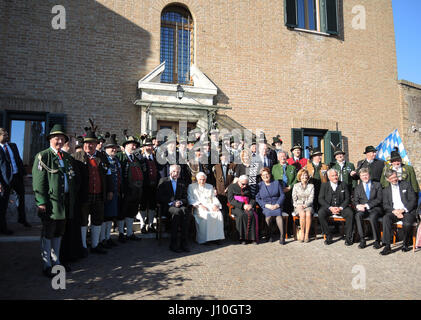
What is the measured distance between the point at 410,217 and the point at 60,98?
8.50 m

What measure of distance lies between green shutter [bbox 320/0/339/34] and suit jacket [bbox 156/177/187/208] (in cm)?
854

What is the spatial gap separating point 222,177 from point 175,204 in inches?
58.3

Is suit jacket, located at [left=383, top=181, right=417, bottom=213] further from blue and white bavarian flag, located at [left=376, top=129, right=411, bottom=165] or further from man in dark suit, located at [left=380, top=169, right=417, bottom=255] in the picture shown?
blue and white bavarian flag, located at [left=376, top=129, right=411, bottom=165]

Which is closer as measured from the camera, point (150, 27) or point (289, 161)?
point (289, 161)

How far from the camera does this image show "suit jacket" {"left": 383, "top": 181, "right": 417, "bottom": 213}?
5969 mm

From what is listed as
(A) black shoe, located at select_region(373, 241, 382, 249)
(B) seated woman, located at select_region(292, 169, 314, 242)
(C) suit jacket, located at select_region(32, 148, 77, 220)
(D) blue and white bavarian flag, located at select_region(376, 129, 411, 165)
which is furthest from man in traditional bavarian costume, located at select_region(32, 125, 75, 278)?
(D) blue and white bavarian flag, located at select_region(376, 129, 411, 165)

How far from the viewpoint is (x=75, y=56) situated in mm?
8930

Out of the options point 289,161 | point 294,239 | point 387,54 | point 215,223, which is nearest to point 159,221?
point 215,223

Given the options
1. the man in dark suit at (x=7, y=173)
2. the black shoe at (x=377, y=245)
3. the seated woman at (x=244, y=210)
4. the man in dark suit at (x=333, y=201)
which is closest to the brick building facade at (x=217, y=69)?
the man in dark suit at (x=7, y=173)

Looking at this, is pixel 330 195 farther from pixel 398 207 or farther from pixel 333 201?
pixel 398 207

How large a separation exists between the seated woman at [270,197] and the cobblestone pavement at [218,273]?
72cm

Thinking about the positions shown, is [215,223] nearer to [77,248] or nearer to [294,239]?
[294,239]

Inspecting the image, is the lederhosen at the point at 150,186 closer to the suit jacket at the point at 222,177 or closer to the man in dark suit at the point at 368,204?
the suit jacket at the point at 222,177

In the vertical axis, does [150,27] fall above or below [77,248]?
above
